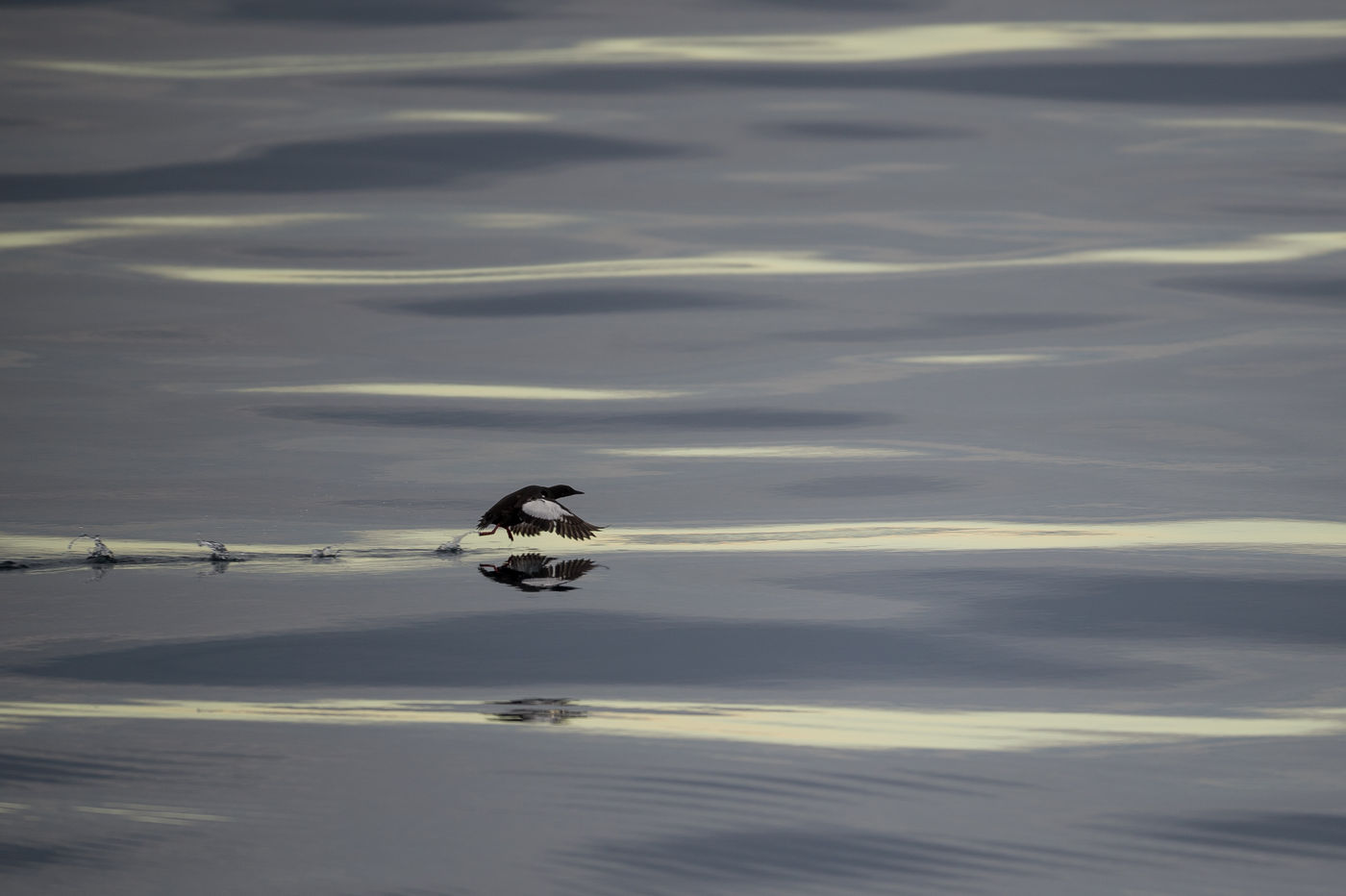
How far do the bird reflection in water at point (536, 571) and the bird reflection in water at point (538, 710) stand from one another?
1.41 m

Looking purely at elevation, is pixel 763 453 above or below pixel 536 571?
above

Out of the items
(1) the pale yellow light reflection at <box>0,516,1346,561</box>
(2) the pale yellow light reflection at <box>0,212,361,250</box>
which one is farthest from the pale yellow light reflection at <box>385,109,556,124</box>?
(1) the pale yellow light reflection at <box>0,516,1346,561</box>

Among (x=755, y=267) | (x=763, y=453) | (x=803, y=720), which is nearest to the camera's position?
(x=803, y=720)

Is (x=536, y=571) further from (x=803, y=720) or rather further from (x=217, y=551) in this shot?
(x=803, y=720)

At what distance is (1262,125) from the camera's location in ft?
55.1

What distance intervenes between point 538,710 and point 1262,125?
13.6 m

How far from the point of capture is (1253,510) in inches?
309

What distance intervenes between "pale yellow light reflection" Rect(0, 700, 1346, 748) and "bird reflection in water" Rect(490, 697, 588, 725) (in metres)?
0.03

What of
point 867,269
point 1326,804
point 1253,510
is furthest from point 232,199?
point 1326,804

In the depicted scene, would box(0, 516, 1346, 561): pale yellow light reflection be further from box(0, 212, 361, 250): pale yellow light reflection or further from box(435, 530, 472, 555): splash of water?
box(0, 212, 361, 250): pale yellow light reflection

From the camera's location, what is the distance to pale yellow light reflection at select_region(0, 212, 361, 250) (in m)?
14.3

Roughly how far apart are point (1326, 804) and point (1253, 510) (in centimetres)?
352

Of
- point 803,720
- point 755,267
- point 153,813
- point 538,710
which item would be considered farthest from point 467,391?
point 153,813

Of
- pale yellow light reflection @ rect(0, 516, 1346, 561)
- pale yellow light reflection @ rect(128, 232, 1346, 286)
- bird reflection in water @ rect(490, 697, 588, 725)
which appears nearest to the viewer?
bird reflection in water @ rect(490, 697, 588, 725)
